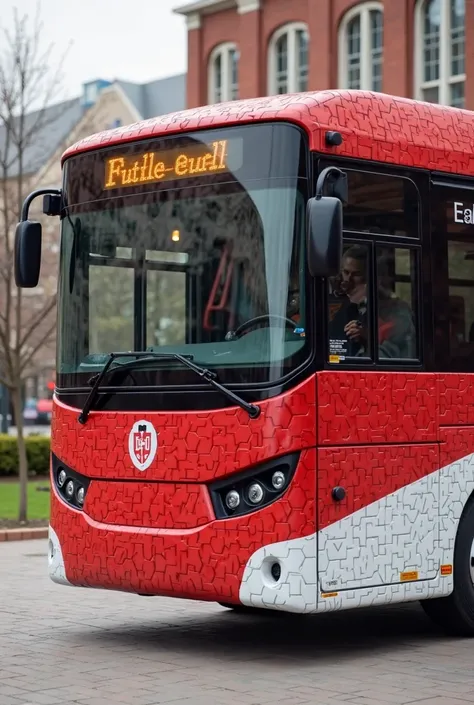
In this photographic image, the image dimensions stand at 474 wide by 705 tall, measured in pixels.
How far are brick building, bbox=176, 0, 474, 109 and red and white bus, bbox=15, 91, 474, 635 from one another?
33.6 metres

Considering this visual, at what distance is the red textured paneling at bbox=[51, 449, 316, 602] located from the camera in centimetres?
800

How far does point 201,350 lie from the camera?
332 inches

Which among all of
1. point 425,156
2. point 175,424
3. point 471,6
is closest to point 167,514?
point 175,424

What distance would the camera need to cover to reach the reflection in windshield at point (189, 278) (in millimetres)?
8156

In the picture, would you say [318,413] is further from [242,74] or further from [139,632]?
[242,74]

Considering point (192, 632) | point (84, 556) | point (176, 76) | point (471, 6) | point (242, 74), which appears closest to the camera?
point (84, 556)

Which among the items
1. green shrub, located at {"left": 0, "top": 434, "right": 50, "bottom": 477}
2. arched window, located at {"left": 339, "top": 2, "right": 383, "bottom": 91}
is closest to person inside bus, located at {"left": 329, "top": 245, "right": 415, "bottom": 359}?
green shrub, located at {"left": 0, "top": 434, "right": 50, "bottom": 477}

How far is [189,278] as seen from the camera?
8.53m

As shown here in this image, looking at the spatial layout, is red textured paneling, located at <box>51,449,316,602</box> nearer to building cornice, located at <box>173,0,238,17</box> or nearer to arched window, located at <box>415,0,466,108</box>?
arched window, located at <box>415,0,466,108</box>

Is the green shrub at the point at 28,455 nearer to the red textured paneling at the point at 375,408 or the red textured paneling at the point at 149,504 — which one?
the red textured paneling at the point at 149,504

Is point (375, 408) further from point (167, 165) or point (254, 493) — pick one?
point (167, 165)

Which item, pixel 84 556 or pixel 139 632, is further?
pixel 139 632

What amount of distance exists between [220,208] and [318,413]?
136cm

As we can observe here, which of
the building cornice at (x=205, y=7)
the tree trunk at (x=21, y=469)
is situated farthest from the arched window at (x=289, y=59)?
the tree trunk at (x=21, y=469)
